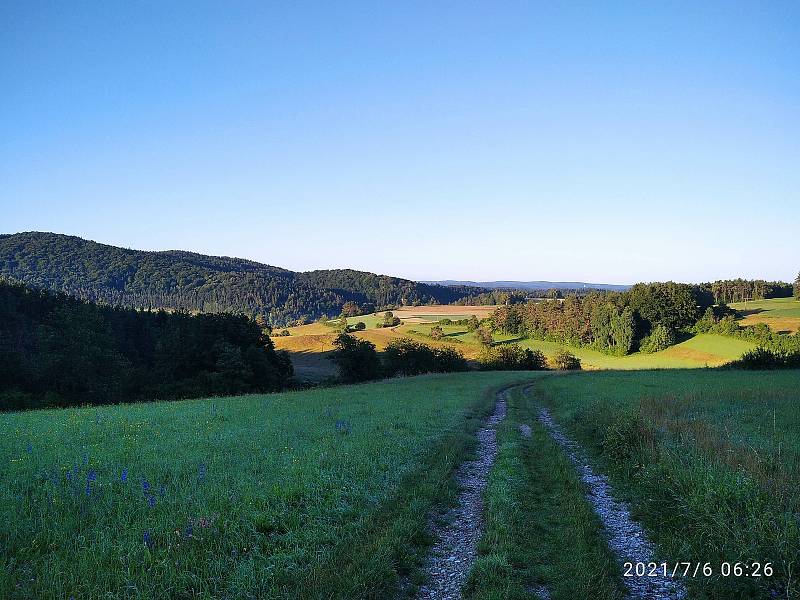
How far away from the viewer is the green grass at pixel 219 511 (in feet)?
19.5

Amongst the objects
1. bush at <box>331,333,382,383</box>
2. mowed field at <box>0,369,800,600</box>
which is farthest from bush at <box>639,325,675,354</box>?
mowed field at <box>0,369,800,600</box>

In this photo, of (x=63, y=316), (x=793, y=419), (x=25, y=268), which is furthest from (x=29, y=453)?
(x=25, y=268)

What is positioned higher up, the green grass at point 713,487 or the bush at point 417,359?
the green grass at point 713,487

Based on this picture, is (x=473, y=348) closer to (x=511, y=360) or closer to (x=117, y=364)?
(x=511, y=360)

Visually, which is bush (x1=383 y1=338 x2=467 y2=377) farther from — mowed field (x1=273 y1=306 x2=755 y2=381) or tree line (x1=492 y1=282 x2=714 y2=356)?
tree line (x1=492 y1=282 x2=714 y2=356)

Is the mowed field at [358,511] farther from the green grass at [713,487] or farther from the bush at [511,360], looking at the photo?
the bush at [511,360]

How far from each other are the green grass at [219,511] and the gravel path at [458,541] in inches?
14.4

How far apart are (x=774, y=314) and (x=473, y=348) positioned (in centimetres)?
6399

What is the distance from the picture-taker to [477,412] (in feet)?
79.9

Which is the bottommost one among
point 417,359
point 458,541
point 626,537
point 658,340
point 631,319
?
point 417,359


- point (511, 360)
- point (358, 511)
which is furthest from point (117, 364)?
point (511, 360)

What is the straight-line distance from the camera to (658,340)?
96.0 meters

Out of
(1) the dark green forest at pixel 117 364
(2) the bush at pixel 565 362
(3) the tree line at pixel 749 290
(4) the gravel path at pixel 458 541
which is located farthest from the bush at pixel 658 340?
(4) the gravel path at pixel 458 541

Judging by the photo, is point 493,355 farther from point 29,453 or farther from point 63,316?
point 29,453
